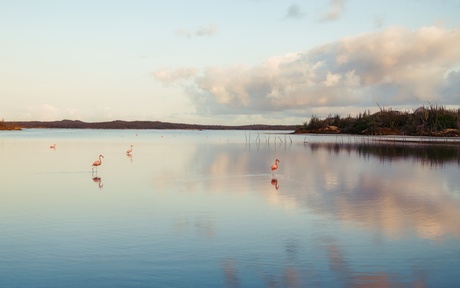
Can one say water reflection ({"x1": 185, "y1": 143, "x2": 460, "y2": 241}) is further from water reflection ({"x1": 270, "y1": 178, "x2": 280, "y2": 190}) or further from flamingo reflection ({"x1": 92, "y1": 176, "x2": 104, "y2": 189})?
flamingo reflection ({"x1": 92, "y1": 176, "x2": 104, "y2": 189})

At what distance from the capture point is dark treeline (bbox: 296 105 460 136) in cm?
6631

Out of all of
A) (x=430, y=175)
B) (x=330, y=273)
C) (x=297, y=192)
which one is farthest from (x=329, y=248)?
(x=430, y=175)

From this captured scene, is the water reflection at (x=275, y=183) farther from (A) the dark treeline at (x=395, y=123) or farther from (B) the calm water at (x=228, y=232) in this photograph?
(A) the dark treeline at (x=395, y=123)

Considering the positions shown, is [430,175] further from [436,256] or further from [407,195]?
[436,256]

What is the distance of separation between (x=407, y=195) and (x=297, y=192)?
3395 mm

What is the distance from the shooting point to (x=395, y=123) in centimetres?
7788

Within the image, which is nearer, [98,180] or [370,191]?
[370,191]

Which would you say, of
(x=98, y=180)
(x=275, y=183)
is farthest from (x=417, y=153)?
(x=98, y=180)

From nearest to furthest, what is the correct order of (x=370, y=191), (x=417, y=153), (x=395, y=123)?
(x=370, y=191) → (x=417, y=153) → (x=395, y=123)

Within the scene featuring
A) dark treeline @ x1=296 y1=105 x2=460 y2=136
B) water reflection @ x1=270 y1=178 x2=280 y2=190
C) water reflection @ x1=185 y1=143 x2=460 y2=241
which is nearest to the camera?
water reflection @ x1=185 y1=143 x2=460 y2=241

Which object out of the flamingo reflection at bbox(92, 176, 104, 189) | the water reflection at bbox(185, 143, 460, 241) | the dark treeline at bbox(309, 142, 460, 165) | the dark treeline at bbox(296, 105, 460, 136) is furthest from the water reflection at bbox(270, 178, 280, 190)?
the dark treeline at bbox(296, 105, 460, 136)

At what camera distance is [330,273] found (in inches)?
274

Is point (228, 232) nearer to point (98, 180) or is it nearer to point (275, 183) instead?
point (275, 183)

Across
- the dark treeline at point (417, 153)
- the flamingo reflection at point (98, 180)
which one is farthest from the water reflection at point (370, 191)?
the flamingo reflection at point (98, 180)
